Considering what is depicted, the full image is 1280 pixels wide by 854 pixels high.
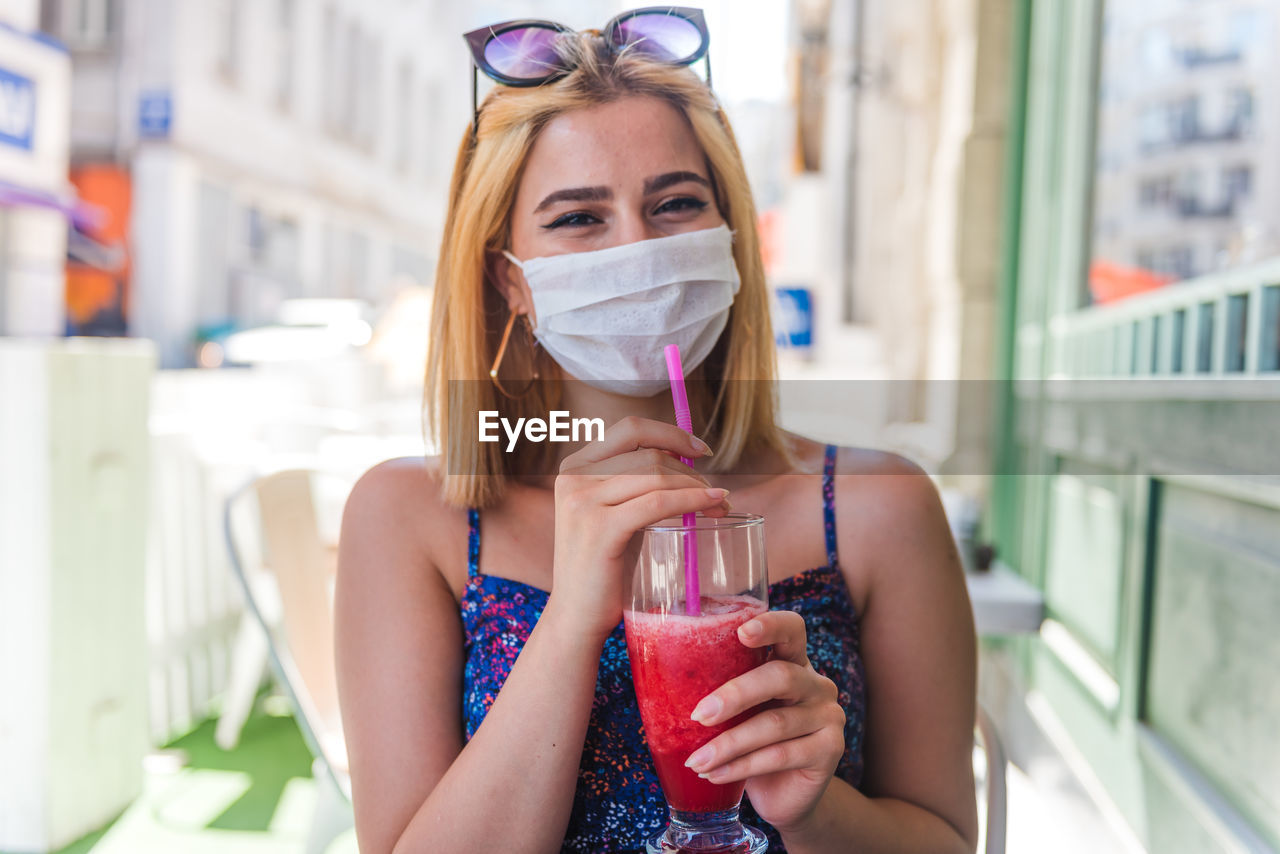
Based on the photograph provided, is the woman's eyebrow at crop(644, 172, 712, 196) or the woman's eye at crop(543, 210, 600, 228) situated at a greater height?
the woman's eyebrow at crop(644, 172, 712, 196)

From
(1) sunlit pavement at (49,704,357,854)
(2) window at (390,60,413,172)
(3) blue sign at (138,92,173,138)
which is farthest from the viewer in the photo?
(2) window at (390,60,413,172)

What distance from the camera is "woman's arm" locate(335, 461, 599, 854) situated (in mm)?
943

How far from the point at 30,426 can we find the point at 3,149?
585 centimetres

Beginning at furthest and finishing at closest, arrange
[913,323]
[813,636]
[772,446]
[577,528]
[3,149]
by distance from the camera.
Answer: [3,149] < [913,323] < [772,446] < [813,636] < [577,528]

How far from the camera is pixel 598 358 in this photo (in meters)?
1.22

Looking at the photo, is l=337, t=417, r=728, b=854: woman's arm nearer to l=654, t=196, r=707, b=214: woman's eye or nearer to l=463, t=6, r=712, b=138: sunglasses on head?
l=654, t=196, r=707, b=214: woman's eye

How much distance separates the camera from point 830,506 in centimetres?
125

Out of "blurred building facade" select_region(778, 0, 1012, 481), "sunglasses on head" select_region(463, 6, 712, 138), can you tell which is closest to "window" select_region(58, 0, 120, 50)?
Result: "blurred building facade" select_region(778, 0, 1012, 481)

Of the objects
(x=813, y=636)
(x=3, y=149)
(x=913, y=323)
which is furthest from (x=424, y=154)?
(x=813, y=636)

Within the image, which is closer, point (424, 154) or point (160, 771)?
point (160, 771)

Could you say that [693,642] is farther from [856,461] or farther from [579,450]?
[856,461]

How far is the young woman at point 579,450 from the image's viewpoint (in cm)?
112

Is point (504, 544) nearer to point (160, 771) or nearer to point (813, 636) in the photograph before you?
point (813, 636)

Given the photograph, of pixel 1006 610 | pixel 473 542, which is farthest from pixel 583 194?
pixel 1006 610
